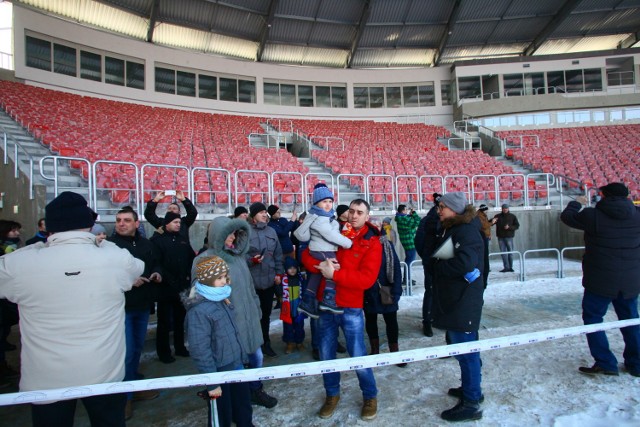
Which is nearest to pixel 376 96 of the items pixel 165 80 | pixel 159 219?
pixel 165 80

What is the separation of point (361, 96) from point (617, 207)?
2483 centimetres

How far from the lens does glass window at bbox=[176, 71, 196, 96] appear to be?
74.9 ft

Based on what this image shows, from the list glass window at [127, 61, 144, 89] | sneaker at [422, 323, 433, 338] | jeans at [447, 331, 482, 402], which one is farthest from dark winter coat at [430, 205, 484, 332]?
glass window at [127, 61, 144, 89]

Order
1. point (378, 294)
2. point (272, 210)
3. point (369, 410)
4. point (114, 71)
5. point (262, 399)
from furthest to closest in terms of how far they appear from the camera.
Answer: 1. point (114, 71)
2. point (272, 210)
3. point (378, 294)
4. point (262, 399)
5. point (369, 410)

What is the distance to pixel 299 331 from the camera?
4.73 meters

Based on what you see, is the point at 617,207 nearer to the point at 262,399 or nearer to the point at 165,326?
the point at 262,399

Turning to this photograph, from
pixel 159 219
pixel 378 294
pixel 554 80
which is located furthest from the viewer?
pixel 554 80

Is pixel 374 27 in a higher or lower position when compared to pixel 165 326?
higher

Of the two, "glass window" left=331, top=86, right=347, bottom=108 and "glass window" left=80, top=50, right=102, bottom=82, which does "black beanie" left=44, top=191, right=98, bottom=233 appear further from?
"glass window" left=331, top=86, right=347, bottom=108

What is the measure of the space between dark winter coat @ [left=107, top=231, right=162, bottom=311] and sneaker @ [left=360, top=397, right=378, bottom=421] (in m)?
2.19

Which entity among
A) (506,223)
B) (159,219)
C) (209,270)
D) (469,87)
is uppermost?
(469,87)

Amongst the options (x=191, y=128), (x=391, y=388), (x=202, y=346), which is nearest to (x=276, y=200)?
(x=391, y=388)

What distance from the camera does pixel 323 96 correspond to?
26.6 m

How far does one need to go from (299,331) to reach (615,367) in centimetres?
316
